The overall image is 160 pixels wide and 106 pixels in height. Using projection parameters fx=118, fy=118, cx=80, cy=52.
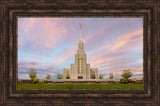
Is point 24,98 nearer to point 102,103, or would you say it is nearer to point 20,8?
point 102,103

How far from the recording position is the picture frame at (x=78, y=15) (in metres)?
3.60

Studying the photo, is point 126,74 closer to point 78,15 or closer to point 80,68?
point 78,15

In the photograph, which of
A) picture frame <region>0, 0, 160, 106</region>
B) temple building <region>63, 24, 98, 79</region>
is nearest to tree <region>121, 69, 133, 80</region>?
picture frame <region>0, 0, 160, 106</region>

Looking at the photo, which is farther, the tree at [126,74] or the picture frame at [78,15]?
the tree at [126,74]

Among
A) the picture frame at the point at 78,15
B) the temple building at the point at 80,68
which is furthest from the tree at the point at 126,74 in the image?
the temple building at the point at 80,68

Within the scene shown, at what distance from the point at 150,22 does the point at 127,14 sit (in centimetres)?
75

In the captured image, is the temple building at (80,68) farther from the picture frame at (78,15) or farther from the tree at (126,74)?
the picture frame at (78,15)

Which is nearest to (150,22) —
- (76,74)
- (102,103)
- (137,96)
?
(137,96)

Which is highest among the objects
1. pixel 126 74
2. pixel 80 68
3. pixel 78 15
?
pixel 78 15

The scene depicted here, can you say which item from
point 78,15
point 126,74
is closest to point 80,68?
point 126,74

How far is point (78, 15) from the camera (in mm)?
3789

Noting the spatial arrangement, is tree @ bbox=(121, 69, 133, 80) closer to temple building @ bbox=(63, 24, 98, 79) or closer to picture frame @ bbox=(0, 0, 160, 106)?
picture frame @ bbox=(0, 0, 160, 106)

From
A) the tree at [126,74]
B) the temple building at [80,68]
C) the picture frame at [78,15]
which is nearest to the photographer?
the picture frame at [78,15]

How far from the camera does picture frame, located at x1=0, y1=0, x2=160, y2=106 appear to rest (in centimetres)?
360
